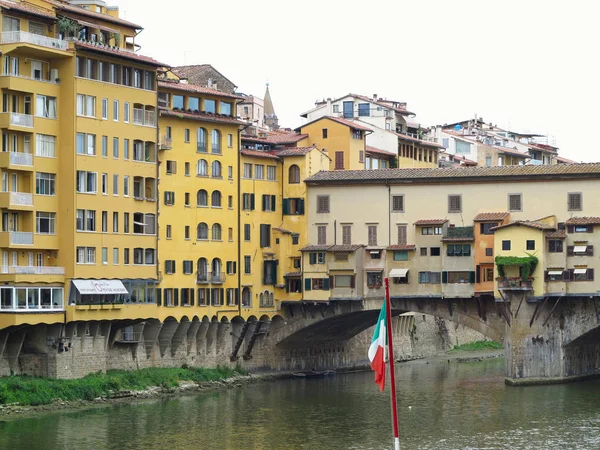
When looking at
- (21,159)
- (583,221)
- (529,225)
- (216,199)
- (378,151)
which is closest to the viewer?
(21,159)

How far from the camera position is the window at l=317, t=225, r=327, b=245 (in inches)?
3324

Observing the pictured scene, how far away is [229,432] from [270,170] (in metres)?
25.9

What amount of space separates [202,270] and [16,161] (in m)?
15.8

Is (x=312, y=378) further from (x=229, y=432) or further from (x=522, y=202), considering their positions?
(x=229, y=432)

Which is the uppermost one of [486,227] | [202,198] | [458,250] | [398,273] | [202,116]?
[202,116]

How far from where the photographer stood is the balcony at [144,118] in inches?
2890

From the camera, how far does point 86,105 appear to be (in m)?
70.1

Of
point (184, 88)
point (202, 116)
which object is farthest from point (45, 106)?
point (202, 116)

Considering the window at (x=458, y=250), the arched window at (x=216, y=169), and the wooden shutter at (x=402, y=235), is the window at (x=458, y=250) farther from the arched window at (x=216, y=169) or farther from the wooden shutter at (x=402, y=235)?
the arched window at (x=216, y=169)

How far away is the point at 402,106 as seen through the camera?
4471 inches

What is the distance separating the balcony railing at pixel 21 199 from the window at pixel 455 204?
24.2 m

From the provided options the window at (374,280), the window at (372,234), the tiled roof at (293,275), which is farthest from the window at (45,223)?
the window at (372,234)

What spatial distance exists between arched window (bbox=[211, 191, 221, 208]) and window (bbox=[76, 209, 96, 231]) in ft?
37.5

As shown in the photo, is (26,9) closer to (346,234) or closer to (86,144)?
(86,144)
